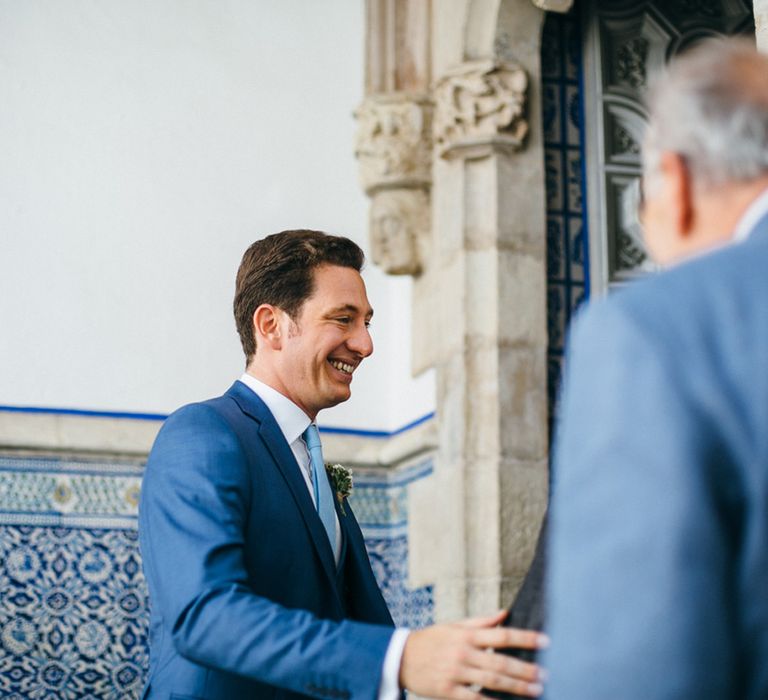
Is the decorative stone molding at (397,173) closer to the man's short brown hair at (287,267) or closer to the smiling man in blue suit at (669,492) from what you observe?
the man's short brown hair at (287,267)

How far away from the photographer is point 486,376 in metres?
5.28

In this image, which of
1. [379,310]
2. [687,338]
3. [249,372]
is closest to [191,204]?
[379,310]

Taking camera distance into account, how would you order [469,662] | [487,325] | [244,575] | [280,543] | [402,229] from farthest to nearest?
[402,229]
[487,325]
[280,543]
[244,575]
[469,662]

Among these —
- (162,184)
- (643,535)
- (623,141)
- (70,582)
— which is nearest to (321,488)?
(643,535)

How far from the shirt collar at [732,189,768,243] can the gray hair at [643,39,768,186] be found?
0.08ft

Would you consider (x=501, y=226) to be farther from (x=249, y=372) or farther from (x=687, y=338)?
(x=687, y=338)

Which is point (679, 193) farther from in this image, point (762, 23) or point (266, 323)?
point (762, 23)

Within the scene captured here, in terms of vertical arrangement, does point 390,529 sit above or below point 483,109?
below

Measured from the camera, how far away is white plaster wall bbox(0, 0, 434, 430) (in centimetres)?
555

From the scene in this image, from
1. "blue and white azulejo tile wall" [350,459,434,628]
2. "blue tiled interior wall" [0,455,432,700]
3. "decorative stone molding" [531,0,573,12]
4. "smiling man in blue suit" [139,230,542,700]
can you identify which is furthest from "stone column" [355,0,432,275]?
"smiling man in blue suit" [139,230,542,700]

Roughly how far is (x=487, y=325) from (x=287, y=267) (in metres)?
2.42

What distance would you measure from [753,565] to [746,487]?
66mm

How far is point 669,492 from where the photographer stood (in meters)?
1.20

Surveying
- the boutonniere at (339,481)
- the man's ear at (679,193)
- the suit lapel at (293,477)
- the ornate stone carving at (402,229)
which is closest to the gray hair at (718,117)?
the man's ear at (679,193)
